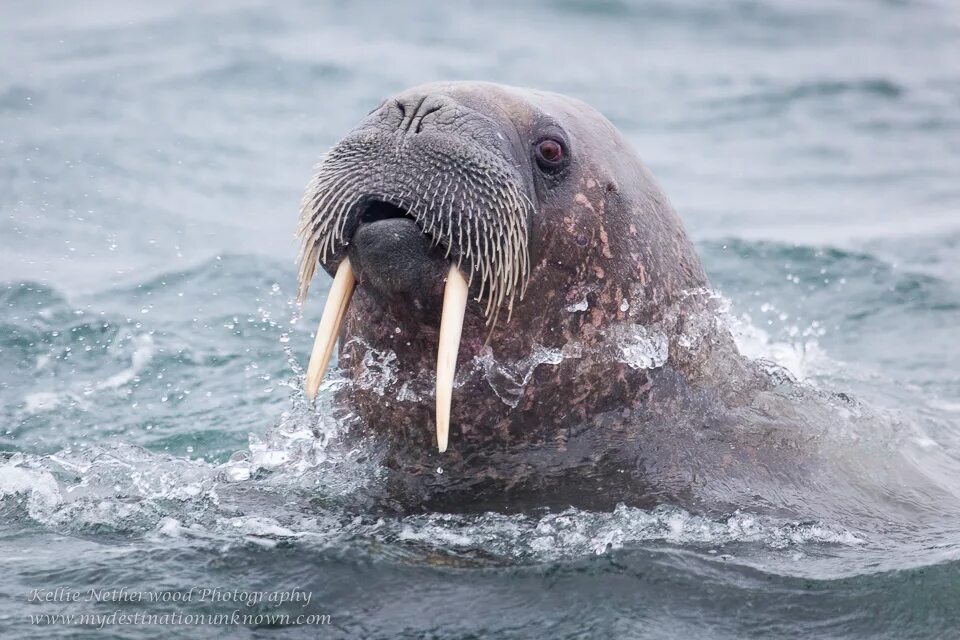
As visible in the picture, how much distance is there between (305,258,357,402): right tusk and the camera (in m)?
5.20

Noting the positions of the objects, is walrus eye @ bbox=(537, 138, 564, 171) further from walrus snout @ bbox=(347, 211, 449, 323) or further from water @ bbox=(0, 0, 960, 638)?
water @ bbox=(0, 0, 960, 638)

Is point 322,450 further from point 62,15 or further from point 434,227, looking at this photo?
Answer: point 62,15

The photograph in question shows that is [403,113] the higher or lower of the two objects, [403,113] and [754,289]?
the higher

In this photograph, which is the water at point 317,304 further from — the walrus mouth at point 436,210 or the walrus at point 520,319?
the walrus mouth at point 436,210

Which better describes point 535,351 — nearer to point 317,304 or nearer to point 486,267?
point 486,267

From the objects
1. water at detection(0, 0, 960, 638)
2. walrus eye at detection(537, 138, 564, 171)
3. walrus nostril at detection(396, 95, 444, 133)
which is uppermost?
walrus nostril at detection(396, 95, 444, 133)

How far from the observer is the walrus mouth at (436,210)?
5105 mm

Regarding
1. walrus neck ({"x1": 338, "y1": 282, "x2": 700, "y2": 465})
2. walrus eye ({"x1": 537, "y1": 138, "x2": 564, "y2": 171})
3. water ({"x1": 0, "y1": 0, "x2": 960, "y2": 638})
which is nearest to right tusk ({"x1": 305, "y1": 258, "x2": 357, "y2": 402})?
walrus neck ({"x1": 338, "y1": 282, "x2": 700, "y2": 465})

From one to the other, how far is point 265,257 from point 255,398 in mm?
3213

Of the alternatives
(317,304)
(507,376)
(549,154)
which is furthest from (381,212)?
(317,304)

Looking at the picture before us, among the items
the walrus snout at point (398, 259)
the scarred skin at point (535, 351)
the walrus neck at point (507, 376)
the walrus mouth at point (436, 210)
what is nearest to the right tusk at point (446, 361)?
the walrus mouth at point (436, 210)

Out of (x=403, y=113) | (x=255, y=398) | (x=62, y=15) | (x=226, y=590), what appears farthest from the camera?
(x=62, y=15)

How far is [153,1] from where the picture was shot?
1842 centimetres

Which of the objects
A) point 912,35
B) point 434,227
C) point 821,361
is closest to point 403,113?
point 434,227
